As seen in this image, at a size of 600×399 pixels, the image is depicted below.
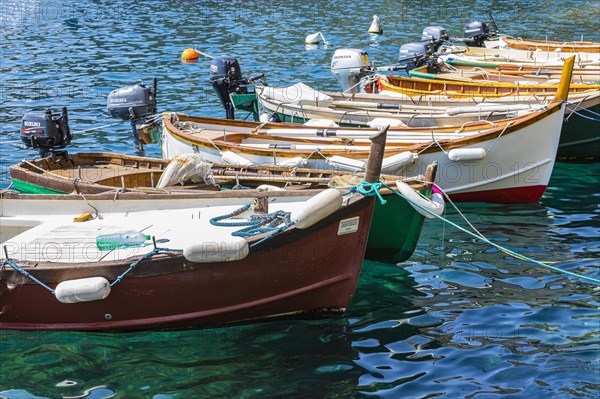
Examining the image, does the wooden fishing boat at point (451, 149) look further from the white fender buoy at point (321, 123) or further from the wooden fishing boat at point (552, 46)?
the wooden fishing boat at point (552, 46)

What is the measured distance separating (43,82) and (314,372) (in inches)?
637

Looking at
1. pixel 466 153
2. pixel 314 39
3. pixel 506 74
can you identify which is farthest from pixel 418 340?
pixel 314 39

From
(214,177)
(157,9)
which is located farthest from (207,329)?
(157,9)

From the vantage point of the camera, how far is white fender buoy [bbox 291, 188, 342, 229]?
858 cm

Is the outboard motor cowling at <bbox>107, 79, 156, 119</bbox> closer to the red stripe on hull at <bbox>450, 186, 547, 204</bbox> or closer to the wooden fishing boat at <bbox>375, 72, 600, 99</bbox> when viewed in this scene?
the red stripe on hull at <bbox>450, 186, 547, 204</bbox>

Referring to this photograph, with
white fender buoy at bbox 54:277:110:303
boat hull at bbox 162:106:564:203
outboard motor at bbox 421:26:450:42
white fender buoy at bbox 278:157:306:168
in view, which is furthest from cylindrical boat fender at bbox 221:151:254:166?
outboard motor at bbox 421:26:450:42

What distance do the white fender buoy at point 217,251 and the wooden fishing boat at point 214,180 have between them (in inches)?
57.2

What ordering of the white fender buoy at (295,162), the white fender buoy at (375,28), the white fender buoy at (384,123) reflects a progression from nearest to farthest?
the white fender buoy at (295,162) → the white fender buoy at (384,123) → the white fender buoy at (375,28)

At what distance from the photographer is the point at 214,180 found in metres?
11.5

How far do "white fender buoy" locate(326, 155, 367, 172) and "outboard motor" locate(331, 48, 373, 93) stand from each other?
17.6ft

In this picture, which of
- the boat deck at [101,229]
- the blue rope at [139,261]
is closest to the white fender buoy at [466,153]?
the boat deck at [101,229]

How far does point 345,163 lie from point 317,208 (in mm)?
4174

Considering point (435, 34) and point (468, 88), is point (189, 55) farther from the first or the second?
point (468, 88)

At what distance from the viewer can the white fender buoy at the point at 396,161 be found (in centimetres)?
1253
